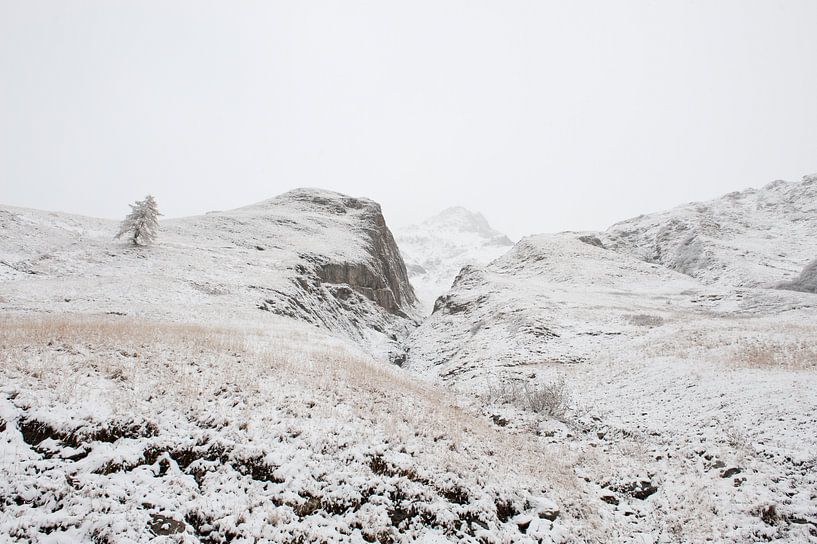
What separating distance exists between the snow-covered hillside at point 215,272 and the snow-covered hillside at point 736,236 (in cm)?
4511

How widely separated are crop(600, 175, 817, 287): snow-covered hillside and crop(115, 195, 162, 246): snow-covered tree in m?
67.4

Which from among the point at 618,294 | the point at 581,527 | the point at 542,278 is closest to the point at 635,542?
the point at 581,527

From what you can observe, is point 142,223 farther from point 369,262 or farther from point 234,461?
point 234,461

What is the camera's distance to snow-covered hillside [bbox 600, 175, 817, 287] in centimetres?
5603

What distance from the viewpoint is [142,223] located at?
3938cm

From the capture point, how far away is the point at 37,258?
103ft

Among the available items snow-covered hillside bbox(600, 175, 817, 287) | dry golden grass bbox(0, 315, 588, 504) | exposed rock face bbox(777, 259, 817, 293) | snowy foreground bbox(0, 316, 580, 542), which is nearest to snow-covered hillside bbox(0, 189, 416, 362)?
dry golden grass bbox(0, 315, 588, 504)

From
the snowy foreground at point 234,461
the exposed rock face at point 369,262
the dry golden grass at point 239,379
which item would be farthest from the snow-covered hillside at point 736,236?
the snowy foreground at point 234,461

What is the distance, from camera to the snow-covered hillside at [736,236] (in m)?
56.0

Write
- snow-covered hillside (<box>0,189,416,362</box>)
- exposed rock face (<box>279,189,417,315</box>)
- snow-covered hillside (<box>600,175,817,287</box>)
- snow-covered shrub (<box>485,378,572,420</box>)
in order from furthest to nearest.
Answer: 1. snow-covered hillside (<box>600,175,817,287</box>)
2. exposed rock face (<box>279,189,417,315</box>)
3. snow-covered hillside (<box>0,189,416,362</box>)
4. snow-covered shrub (<box>485,378,572,420</box>)

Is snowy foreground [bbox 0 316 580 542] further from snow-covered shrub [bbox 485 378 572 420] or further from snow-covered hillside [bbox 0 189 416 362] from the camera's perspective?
snow-covered hillside [bbox 0 189 416 362]

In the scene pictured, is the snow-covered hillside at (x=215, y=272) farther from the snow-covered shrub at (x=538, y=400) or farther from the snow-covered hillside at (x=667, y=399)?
the snow-covered shrub at (x=538, y=400)

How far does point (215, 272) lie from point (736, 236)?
84856 millimetres

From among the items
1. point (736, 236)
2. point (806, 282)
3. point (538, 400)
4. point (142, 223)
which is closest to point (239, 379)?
point (538, 400)
